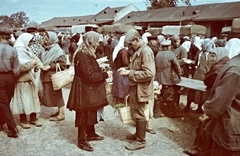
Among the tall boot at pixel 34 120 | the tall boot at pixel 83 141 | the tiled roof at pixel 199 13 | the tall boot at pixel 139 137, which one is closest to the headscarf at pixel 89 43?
the tall boot at pixel 83 141

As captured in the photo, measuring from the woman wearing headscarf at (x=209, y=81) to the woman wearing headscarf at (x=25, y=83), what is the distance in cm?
280

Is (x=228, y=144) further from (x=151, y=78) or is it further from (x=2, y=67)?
(x=2, y=67)

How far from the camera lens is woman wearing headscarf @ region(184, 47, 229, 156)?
3559 millimetres

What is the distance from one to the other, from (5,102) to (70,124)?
1.41 m

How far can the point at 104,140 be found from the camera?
461 centimetres

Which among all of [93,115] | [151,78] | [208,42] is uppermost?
[208,42]

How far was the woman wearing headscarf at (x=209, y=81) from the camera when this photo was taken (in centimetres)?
356

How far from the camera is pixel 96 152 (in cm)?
413

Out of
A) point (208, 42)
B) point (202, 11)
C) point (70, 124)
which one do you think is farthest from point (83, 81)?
point (202, 11)

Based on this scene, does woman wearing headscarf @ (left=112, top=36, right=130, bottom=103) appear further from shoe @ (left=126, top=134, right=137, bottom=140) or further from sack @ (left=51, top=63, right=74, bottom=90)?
shoe @ (left=126, top=134, right=137, bottom=140)

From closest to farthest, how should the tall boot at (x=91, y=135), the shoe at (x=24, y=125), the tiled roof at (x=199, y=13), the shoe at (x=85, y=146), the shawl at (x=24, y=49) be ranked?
the shoe at (x=85, y=146)
the tall boot at (x=91, y=135)
the shawl at (x=24, y=49)
the shoe at (x=24, y=125)
the tiled roof at (x=199, y=13)

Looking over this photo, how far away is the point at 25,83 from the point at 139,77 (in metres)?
2.17

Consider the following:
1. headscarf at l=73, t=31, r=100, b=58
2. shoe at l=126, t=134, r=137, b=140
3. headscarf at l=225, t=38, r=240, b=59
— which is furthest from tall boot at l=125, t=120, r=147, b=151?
headscarf at l=225, t=38, r=240, b=59

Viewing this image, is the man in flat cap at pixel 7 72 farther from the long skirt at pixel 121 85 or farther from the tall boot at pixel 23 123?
the long skirt at pixel 121 85
